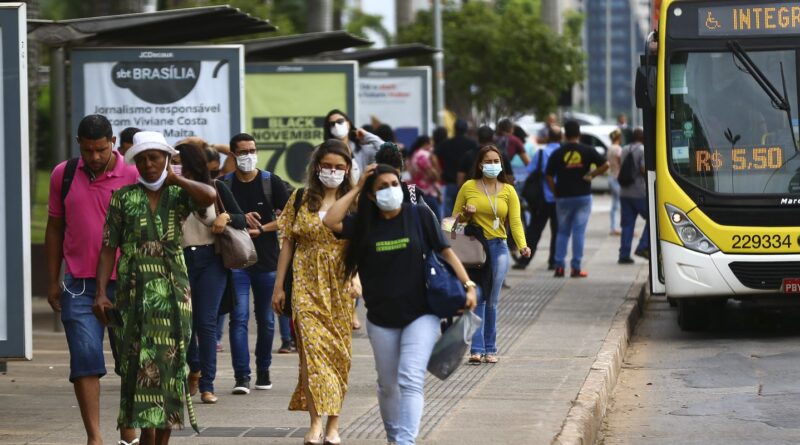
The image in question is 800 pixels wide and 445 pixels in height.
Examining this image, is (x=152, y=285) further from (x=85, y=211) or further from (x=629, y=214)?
(x=629, y=214)

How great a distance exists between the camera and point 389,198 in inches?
287

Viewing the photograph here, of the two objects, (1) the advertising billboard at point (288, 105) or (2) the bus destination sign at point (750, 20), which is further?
(1) the advertising billboard at point (288, 105)

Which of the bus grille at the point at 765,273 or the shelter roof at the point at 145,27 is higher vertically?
the shelter roof at the point at 145,27

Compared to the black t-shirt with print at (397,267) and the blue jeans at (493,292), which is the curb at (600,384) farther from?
the black t-shirt with print at (397,267)

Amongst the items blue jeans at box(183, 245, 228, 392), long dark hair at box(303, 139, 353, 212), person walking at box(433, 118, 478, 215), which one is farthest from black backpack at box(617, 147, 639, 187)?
long dark hair at box(303, 139, 353, 212)

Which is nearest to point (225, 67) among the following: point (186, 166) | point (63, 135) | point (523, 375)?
point (63, 135)

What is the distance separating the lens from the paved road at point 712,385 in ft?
30.4

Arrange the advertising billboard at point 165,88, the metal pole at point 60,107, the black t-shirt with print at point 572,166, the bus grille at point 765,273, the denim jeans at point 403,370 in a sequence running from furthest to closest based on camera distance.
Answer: the black t-shirt with print at point 572,166 < the metal pole at point 60,107 < the advertising billboard at point 165,88 < the bus grille at point 765,273 < the denim jeans at point 403,370

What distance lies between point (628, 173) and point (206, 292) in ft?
36.3

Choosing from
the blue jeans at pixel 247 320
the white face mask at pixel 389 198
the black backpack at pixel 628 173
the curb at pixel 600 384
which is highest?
the white face mask at pixel 389 198

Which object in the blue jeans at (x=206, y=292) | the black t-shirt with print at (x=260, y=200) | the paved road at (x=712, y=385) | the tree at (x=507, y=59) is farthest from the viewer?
the tree at (x=507, y=59)

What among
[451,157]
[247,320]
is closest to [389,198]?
[247,320]

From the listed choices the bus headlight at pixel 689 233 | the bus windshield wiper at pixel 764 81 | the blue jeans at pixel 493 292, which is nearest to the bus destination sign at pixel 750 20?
the bus windshield wiper at pixel 764 81

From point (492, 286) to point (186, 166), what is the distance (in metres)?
3.38
